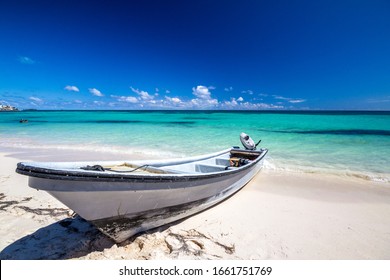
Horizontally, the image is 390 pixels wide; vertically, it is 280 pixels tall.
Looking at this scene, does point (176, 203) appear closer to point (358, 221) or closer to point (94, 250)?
point (94, 250)

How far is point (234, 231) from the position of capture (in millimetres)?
4176

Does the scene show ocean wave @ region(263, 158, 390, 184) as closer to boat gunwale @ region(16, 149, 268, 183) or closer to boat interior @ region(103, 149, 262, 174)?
boat interior @ region(103, 149, 262, 174)

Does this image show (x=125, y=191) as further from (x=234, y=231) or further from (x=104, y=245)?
(x=234, y=231)

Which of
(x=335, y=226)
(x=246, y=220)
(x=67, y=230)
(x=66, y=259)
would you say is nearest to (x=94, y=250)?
(x=66, y=259)

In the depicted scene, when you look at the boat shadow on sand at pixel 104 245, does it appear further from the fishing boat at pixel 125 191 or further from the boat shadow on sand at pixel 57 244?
the fishing boat at pixel 125 191

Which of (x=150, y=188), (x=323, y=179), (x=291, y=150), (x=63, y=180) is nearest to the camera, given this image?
(x=63, y=180)

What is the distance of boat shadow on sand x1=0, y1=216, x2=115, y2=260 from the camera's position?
3.30m

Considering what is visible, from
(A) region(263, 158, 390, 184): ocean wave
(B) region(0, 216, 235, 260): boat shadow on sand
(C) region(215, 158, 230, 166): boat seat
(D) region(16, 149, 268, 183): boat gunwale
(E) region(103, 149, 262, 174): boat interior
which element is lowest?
(B) region(0, 216, 235, 260): boat shadow on sand

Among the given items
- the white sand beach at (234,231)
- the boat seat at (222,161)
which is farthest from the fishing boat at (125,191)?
the boat seat at (222,161)

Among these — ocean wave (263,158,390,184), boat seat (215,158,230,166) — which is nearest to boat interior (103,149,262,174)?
boat seat (215,158,230,166)

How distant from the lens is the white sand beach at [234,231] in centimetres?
347

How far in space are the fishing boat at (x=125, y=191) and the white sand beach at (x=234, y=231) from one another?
1.15 ft

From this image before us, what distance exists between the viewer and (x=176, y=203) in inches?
157

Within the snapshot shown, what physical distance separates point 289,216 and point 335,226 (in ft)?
2.85
